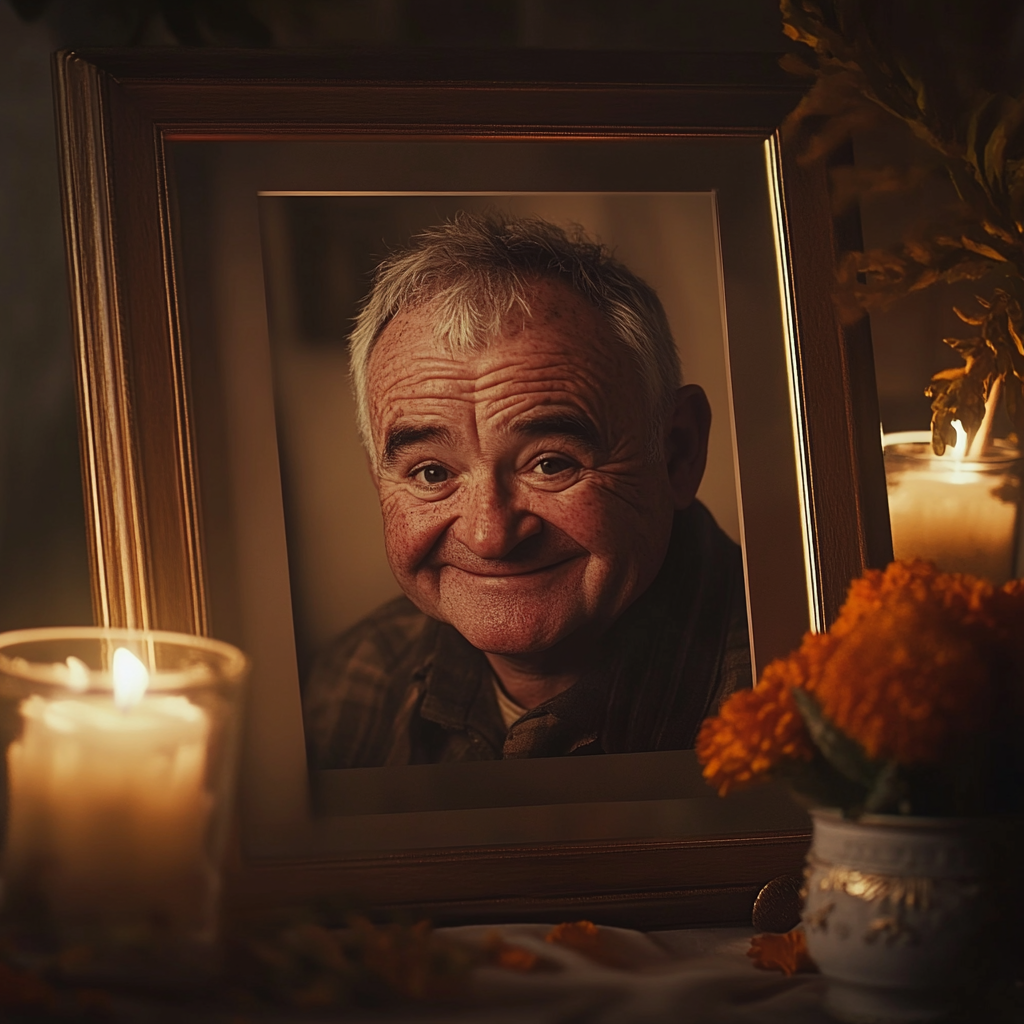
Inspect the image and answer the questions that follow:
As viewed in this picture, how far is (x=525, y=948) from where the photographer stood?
81 centimetres

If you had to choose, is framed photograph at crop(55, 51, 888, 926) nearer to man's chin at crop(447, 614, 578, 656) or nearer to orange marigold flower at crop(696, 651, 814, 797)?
man's chin at crop(447, 614, 578, 656)

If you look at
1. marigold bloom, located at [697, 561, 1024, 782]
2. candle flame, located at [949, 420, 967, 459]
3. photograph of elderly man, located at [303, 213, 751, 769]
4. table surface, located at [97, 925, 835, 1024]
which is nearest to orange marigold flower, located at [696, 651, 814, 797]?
marigold bloom, located at [697, 561, 1024, 782]

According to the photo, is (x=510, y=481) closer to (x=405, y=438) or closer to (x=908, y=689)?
(x=405, y=438)

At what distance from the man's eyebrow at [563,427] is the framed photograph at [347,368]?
0.13m

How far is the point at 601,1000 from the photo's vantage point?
0.71 metres

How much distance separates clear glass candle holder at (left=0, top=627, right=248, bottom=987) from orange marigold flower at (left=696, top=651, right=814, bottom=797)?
36 cm

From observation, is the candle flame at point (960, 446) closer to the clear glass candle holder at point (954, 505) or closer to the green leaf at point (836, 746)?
the clear glass candle holder at point (954, 505)

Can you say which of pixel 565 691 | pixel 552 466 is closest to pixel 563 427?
pixel 552 466

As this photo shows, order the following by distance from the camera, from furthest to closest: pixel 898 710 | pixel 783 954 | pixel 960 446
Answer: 1. pixel 960 446
2. pixel 783 954
3. pixel 898 710

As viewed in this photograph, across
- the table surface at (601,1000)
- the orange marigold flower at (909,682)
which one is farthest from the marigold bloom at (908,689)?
the table surface at (601,1000)

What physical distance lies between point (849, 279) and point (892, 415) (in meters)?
0.16

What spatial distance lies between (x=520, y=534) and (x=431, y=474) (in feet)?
0.33

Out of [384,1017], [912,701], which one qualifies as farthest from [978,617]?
[384,1017]

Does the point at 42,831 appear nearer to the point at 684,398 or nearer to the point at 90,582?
the point at 90,582
